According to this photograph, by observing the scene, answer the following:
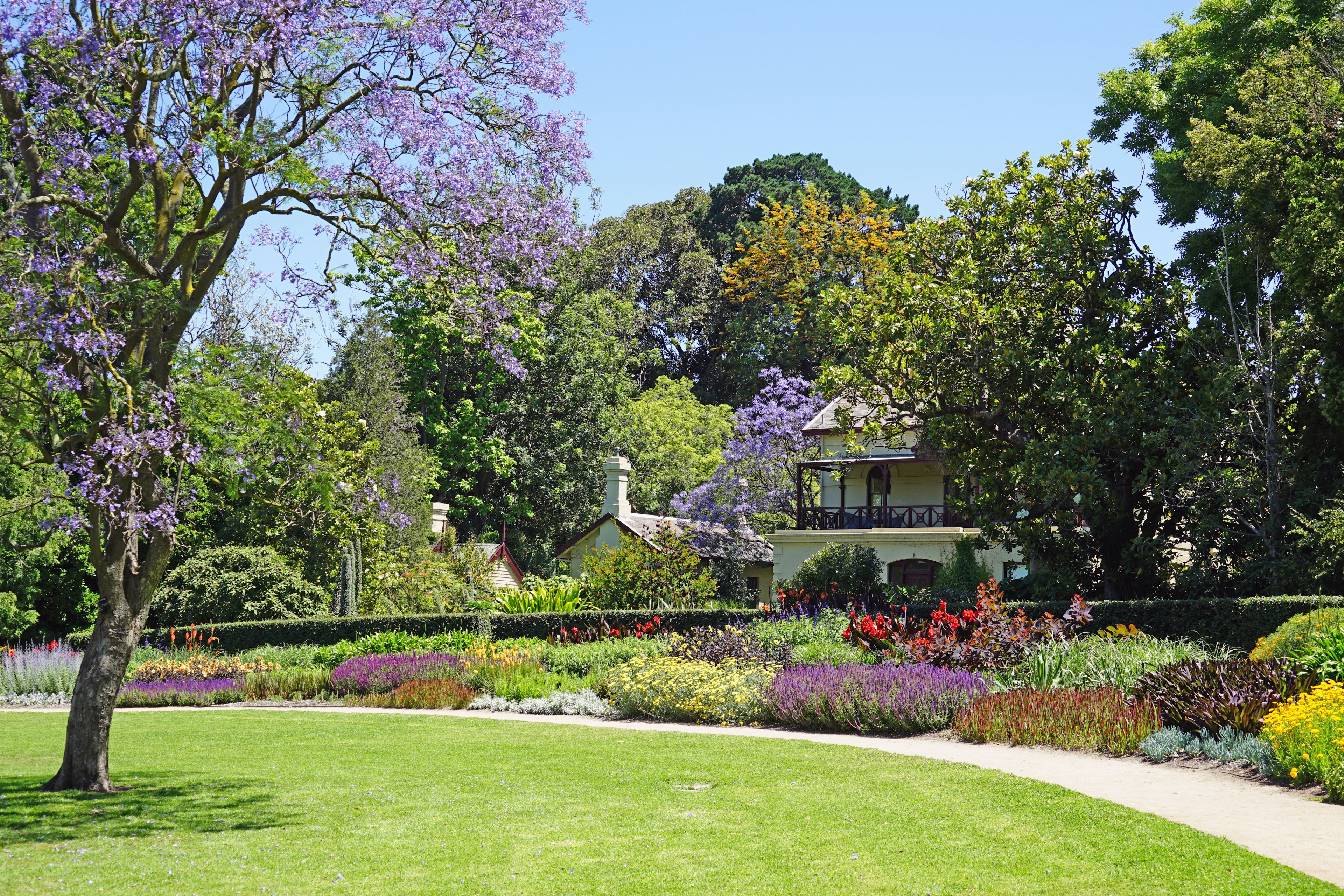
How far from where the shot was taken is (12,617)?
26.7 m

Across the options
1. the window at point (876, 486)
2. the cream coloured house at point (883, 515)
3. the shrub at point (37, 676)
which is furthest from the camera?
the window at point (876, 486)

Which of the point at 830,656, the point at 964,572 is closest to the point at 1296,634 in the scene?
the point at 830,656

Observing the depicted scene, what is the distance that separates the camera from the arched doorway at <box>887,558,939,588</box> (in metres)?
34.4

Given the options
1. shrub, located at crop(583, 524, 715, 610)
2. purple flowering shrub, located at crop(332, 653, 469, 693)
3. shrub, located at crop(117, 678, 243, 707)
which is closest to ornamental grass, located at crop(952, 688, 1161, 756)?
purple flowering shrub, located at crop(332, 653, 469, 693)

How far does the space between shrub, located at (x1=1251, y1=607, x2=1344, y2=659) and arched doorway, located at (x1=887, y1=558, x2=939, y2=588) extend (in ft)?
68.7

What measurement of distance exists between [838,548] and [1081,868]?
20.6 metres

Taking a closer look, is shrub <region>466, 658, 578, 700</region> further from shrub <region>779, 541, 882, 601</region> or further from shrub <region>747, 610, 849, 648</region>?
shrub <region>779, 541, 882, 601</region>

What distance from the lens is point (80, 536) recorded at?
88.1 ft

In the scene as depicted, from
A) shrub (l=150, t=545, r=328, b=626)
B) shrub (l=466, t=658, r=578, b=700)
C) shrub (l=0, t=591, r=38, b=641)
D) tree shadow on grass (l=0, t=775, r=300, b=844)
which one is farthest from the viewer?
shrub (l=0, t=591, r=38, b=641)

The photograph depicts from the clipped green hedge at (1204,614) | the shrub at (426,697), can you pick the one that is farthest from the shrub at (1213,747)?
the shrub at (426,697)

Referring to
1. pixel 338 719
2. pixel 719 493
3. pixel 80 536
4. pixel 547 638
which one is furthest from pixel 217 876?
pixel 719 493

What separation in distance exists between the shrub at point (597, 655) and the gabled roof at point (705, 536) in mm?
10985

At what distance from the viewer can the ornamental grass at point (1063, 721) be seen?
1093 cm

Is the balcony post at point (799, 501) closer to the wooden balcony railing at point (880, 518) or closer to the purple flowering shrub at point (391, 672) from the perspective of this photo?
the wooden balcony railing at point (880, 518)
